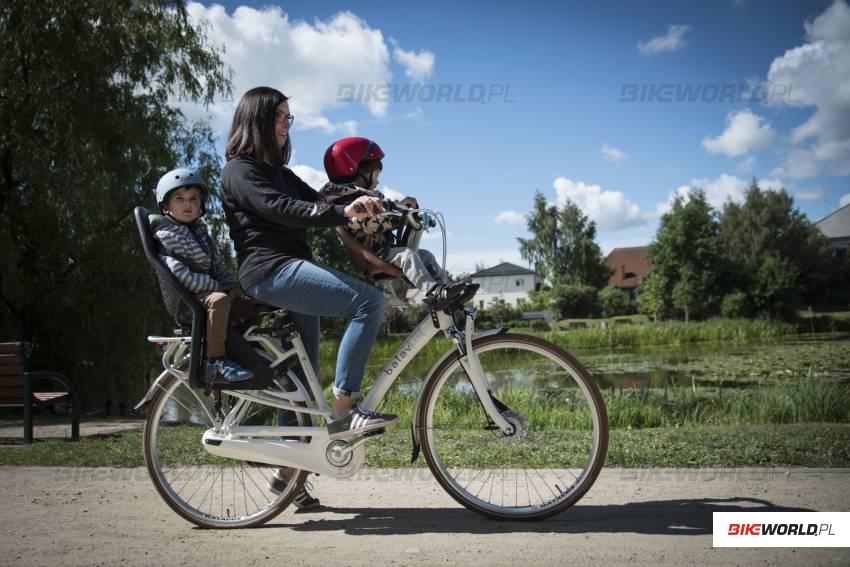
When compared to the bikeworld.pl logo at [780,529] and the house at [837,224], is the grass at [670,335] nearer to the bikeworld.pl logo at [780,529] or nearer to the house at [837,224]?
the bikeworld.pl logo at [780,529]

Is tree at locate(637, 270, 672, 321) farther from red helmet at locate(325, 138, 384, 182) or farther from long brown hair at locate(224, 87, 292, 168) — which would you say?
long brown hair at locate(224, 87, 292, 168)

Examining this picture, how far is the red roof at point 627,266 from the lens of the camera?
7756 centimetres

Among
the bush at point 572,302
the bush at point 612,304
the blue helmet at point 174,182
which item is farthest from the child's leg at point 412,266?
the bush at point 612,304

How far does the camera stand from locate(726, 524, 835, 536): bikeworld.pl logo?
9.15 feet

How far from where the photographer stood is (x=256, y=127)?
3.27 m

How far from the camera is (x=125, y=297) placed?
10.8 meters

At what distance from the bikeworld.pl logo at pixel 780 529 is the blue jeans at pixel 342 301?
189cm

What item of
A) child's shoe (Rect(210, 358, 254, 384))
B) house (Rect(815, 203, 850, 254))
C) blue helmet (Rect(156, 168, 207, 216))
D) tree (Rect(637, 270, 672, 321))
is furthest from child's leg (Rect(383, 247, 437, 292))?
house (Rect(815, 203, 850, 254))

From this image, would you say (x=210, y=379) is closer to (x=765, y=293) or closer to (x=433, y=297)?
(x=433, y=297)

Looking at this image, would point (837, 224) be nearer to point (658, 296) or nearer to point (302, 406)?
point (658, 296)

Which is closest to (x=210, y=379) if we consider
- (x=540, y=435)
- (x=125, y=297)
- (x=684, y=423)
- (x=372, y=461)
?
(x=372, y=461)

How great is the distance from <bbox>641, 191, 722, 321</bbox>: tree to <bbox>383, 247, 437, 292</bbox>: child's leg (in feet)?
140

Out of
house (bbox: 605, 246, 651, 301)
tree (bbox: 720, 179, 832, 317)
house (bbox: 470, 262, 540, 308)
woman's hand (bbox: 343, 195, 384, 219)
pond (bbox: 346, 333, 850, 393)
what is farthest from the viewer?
house (bbox: 470, 262, 540, 308)

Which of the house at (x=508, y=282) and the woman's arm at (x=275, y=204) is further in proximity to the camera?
the house at (x=508, y=282)
